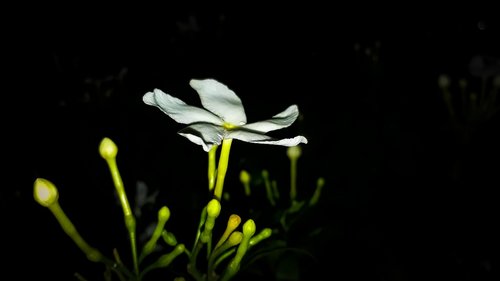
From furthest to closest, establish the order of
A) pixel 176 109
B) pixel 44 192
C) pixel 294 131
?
pixel 294 131, pixel 176 109, pixel 44 192

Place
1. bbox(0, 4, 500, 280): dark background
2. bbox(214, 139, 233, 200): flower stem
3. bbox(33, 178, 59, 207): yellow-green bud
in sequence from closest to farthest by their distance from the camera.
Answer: bbox(33, 178, 59, 207): yellow-green bud < bbox(214, 139, 233, 200): flower stem < bbox(0, 4, 500, 280): dark background

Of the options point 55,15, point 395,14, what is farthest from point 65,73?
point 395,14

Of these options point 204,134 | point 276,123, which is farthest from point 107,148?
point 276,123

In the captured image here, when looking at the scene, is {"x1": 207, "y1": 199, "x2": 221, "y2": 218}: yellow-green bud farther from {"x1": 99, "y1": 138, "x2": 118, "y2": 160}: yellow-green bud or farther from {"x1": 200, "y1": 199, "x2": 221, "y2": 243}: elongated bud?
{"x1": 99, "y1": 138, "x2": 118, "y2": 160}: yellow-green bud

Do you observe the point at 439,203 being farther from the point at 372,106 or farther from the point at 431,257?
the point at 372,106

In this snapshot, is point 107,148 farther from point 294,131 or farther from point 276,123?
point 294,131

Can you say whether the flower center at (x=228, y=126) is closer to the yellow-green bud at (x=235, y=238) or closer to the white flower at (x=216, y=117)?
the white flower at (x=216, y=117)

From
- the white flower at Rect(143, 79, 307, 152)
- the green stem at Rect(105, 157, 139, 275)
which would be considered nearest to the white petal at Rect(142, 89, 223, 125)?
the white flower at Rect(143, 79, 307, 152)
